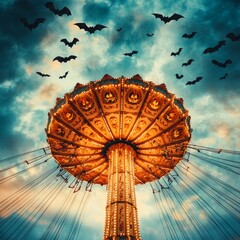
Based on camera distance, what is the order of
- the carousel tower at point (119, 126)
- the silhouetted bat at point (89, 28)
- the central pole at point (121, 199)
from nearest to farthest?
the central pole at point (121, 199)
the silhouetted bat at point (89, 28)
the carousel tower at point (119, 126)

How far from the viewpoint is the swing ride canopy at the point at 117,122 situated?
12367 mm

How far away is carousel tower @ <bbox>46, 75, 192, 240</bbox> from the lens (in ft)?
40.4

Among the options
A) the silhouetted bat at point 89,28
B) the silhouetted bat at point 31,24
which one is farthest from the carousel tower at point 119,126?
the silhouetted bat at point 31,24

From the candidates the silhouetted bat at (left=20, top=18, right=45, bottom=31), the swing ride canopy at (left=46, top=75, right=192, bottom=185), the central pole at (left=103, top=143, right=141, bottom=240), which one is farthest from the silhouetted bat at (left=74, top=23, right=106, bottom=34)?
the central pole at (left=103, top=143, right=141, bottom=240)

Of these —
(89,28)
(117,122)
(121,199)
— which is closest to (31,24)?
(89,28)

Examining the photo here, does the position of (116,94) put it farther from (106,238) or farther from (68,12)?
(106,238)

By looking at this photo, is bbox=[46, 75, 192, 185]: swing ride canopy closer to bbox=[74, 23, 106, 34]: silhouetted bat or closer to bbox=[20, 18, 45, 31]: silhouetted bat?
bbox=[74, 23, 106, 34]: silhouetted bat

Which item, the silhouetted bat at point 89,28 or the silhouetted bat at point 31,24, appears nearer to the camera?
the silhouetted bat at point 31,24

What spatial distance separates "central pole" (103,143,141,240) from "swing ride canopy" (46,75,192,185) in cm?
81

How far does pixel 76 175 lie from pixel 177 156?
20.5 feet

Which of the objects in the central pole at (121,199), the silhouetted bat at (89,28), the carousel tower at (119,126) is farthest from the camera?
the carousel tower at (119,126)

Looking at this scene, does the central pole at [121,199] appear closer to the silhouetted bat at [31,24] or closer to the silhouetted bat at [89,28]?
the silhouetted bat at [89,28]

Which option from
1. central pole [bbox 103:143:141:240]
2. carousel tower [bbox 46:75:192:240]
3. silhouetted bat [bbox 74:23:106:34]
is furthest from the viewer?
carousel tower [bbox 46:75:192:240]

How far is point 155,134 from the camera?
519 inches
